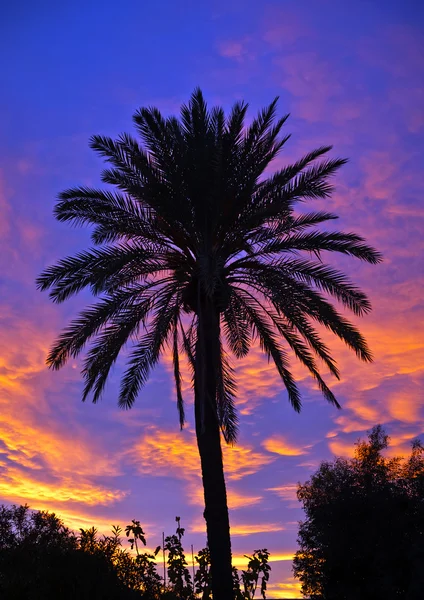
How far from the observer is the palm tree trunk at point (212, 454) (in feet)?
49.3

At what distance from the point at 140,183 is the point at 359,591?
39.6 feet

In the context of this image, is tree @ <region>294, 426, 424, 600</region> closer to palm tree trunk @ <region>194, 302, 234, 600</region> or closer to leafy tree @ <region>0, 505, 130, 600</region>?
palm tree trunk @ <region>194, 302, 234, 600</region>

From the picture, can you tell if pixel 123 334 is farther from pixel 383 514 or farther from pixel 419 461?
pixel 419 461

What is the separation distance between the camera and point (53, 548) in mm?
15266

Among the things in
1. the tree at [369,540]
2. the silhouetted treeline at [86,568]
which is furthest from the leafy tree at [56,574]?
the tree at [369,540]

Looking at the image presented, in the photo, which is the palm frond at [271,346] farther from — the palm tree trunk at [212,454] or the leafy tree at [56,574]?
the leafy tree at [56,574]

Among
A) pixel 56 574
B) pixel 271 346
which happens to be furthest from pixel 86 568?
pixel 271 346

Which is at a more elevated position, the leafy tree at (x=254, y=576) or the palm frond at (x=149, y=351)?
the palm frond at (x=149, y=351)

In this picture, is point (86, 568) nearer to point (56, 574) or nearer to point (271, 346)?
point (56, 574)

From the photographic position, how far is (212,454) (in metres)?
16.0

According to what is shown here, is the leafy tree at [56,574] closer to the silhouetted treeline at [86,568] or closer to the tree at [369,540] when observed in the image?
the silhouetted treeline at [86,568]

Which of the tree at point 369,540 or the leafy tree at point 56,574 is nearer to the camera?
the leafy tree at point 56,574

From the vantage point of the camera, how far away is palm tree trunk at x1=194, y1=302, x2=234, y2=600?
49.3ft

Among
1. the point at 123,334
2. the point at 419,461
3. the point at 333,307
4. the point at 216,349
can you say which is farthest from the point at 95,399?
the point at 419,461
